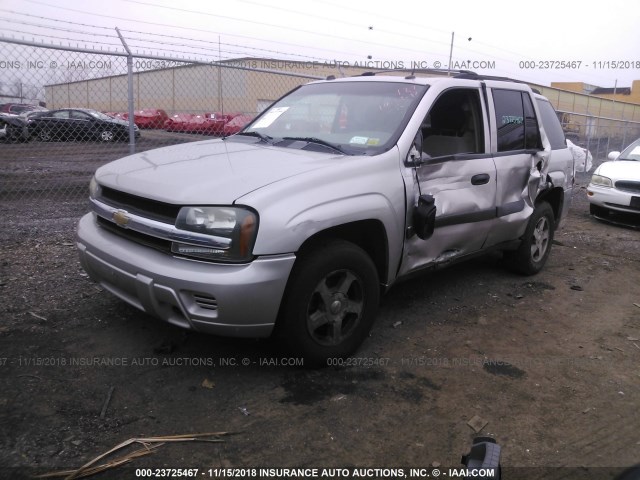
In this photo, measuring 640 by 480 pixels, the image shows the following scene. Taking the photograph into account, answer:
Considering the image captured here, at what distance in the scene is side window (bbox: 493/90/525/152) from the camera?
4.46 metres

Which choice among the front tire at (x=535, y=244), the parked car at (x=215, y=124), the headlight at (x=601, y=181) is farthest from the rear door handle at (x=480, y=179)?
the parked car at (x=215, y=124)

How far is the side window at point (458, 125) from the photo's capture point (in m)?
4.02

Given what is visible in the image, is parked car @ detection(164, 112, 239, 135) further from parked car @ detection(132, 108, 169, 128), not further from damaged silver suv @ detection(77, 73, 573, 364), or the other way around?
damaged silver suv @ detection(77, 73, 573, 364)

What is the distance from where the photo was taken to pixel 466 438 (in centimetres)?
267

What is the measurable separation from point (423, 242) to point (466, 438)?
1.42 meters

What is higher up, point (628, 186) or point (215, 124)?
point (215, 124)

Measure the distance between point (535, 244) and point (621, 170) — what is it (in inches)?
179

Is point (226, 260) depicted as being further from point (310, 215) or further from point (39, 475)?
point (39, 475)

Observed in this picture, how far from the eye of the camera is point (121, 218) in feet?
10.0

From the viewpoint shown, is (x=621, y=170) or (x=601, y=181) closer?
(x=621, y=170)

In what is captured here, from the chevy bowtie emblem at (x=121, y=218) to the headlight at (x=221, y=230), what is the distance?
0.47m

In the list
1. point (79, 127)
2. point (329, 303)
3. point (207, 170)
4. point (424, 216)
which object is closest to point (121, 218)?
point (207, 170)

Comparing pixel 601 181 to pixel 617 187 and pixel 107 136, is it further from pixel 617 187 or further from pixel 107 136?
pixel 107 136

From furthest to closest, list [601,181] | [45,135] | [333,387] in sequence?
[45,135] < [601,181] < [333,387]
